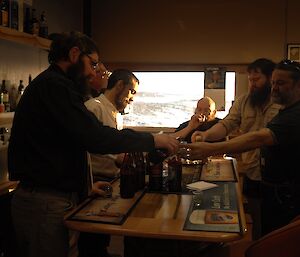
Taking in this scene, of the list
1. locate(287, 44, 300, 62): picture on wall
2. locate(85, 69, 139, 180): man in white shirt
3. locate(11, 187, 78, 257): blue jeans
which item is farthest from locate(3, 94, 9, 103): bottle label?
locate(287, 44, 300, 62): picture on wall

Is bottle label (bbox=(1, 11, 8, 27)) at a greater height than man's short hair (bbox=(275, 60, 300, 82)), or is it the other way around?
bottle label (bbox=(1, 11, 8, 27))

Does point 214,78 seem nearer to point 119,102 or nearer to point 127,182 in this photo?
point 119,102

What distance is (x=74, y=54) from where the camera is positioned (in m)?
1.95

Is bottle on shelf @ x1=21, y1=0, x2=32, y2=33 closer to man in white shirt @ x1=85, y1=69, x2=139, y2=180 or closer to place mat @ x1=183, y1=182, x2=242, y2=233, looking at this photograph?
man in white shirt @ x1=85, y1=69, x2=139, y2=180

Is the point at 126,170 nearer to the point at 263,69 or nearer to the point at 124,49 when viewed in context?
the point at 263,69

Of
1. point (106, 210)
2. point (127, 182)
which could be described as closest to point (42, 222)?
point (106, 210)

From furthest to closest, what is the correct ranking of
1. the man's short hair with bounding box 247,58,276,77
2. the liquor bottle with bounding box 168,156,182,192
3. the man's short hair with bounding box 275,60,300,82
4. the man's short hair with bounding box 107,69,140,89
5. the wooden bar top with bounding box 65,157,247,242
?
the man's short hair with bounding box 247,58,276,77
the man's short hair with bounding box 107,69,140,89
the man's short hair with bounding box 275,60,300,82
the liquor bottle with bounding box 168,156,182,192
the wooden bar top with bounding box 65,157,247,242

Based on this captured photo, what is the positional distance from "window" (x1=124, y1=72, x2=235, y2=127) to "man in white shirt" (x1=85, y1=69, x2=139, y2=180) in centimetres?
250

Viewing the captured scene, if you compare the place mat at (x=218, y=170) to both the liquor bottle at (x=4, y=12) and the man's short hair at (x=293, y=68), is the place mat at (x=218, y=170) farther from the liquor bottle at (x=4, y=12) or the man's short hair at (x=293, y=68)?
the liquor bottle at (x=4, y=12)

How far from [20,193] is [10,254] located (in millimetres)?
1380

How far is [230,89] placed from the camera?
211 inches

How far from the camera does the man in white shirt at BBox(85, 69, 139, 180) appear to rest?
2.64 metres

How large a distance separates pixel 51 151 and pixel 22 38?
75.0 inches

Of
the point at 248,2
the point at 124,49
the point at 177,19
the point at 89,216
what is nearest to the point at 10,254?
the point at 89,216
